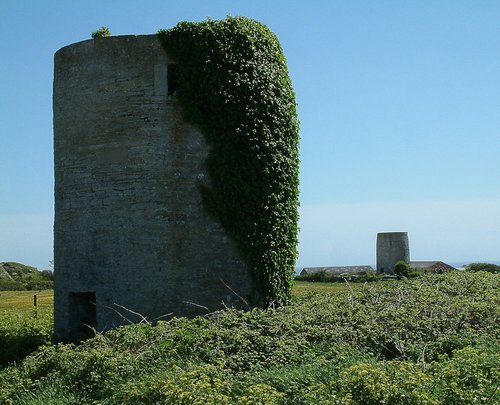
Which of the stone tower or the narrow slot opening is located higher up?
the narrow slot opening

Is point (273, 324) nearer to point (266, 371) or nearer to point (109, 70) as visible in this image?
point (266, 371)

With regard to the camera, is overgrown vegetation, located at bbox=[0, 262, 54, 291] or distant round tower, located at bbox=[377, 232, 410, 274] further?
overgrown vegetation, located at bbox=[0, 262, 54, 291]

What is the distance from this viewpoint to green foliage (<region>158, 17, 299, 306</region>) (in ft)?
45.3

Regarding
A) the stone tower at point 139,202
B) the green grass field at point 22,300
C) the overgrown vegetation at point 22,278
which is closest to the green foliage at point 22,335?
the stone tower at point 139,202

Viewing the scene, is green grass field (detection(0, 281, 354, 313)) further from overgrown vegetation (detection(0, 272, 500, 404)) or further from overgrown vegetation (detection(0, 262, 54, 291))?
overgrown vegetation (detection(0, 272, 500, 404))

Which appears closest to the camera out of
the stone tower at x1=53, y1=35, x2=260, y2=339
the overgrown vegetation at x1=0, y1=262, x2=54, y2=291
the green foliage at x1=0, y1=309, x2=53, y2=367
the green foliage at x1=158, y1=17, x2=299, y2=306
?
the stone tower at x1=53, y1=35, x2=260, y2=339

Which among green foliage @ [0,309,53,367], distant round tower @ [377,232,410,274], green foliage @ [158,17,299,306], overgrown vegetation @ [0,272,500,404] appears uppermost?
green foliage @ [158,17,299,306]

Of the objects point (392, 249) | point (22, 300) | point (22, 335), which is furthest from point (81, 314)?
point (392, 249)

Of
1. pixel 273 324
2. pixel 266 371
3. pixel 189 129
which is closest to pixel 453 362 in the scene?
pixel 266 371

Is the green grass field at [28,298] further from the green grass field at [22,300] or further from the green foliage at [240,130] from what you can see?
the green foliage at [240,130]

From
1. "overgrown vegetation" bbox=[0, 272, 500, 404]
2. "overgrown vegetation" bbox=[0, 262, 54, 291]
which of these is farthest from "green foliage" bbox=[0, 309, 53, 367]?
"overgrown vegetation" bbox=[0, 262, 54, 291]

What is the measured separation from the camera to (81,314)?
14914 millimetres

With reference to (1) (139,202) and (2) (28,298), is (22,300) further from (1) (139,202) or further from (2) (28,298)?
(1) (139,202)

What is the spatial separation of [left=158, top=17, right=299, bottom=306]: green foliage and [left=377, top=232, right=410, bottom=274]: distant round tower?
1806 cm
